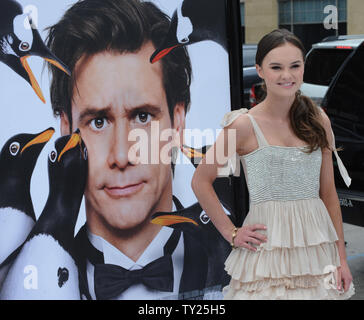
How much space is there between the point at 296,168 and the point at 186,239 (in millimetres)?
1404

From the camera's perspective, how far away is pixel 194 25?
136 inches

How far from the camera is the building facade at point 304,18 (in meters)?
6.19

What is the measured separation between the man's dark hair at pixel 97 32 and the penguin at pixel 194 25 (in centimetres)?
4

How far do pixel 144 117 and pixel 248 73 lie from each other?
13.3 feet

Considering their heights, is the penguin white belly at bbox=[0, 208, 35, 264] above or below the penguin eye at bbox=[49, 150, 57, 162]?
below

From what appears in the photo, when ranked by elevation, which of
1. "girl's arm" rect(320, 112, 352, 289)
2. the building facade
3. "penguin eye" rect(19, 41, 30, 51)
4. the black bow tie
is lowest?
the black bow tie

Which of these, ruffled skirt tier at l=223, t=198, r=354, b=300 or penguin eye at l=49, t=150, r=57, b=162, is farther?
penguin eye at l=49, t=150, r=57, b=162

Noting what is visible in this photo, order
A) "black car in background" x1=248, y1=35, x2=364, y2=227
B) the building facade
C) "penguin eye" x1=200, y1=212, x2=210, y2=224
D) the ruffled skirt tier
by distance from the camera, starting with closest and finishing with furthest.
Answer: the ruffled skirt tier, "penguin eye" x1=200, y1=212, x2=210, y2=224, "black car in background" x1=248, y1=35, x2=364, y2=227, the building facade

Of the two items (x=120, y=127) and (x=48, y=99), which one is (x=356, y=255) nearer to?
(x=120, y=127)

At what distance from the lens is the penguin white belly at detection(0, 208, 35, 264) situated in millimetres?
3357

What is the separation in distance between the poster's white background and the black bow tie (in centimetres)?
30

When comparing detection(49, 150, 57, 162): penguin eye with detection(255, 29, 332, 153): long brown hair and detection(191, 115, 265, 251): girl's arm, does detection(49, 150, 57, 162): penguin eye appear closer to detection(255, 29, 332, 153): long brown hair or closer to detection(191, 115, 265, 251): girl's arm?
detection(191, 115, 265, 251): girl's arm

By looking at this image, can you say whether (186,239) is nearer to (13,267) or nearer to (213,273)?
(213,273)

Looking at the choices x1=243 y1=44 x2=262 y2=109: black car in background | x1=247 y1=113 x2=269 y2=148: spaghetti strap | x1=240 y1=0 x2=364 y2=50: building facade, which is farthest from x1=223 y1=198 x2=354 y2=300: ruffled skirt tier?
x1=243 y1=44 x2=262 y2=109: black car in background
